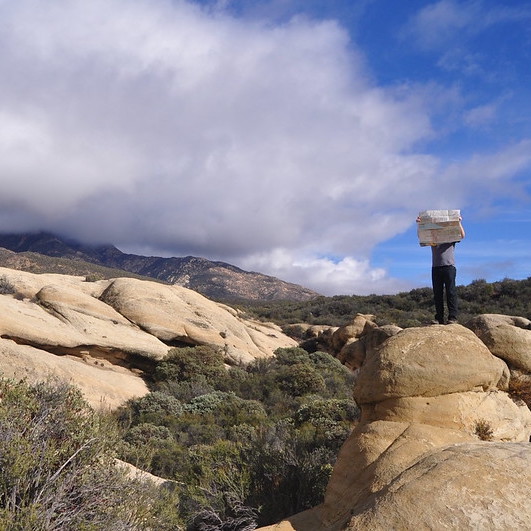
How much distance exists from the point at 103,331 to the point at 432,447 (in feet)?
48.0

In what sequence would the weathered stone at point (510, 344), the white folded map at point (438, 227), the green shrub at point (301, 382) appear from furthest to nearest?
the green shrub at point (301, 382)
the white folded map at point (438, 227)
the weathered stone at point (510, 344)

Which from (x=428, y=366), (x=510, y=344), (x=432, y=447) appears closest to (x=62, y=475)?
(x=432, y=447)

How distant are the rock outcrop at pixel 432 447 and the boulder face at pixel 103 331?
7.59m

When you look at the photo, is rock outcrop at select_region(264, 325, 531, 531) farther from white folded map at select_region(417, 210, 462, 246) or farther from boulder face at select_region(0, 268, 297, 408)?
boulder face at select_region(0, 268, 297, 408)

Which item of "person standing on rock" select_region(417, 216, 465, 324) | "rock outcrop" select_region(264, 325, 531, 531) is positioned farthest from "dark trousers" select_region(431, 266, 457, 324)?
"rock outcrop" select_region(264, 325, 531, 531)

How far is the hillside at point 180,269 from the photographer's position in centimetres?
9750

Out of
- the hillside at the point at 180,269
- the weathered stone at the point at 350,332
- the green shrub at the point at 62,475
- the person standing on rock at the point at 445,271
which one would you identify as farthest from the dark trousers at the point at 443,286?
the hillside at the point at 180,269

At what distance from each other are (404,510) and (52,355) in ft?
43.7

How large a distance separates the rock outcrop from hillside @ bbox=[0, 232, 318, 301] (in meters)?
84.6

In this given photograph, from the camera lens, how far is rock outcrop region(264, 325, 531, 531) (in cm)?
333

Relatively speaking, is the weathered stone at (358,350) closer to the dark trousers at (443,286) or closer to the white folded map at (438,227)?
the dark trousers at (443,286)

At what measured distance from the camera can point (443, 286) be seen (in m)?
7.74

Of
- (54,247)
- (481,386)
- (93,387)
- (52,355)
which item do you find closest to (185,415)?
(93,387)

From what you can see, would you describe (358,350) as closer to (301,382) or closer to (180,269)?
(301,382)
